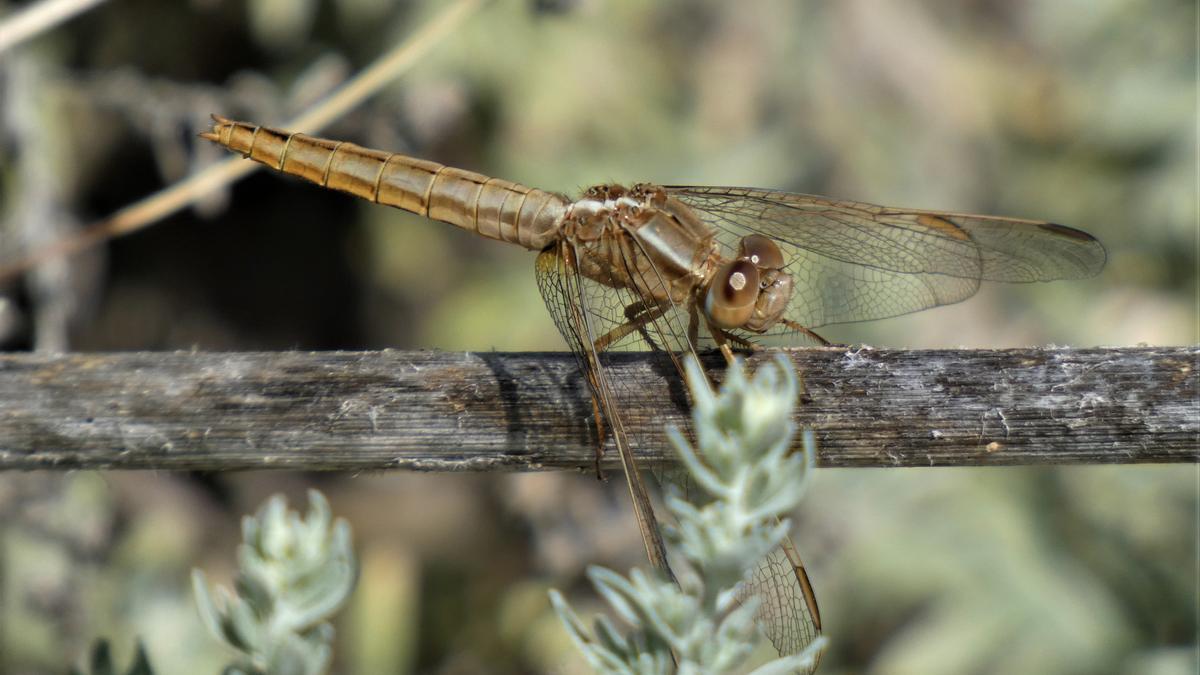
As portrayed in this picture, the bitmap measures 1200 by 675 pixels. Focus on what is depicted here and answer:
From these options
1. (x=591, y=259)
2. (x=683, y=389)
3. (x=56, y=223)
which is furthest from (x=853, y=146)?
(x=56, y=223)

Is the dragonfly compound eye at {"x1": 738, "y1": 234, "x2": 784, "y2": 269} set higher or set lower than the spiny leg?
higher

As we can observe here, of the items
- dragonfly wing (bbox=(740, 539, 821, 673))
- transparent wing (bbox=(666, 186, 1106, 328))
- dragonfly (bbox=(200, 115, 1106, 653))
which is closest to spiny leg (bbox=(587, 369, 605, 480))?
dragonfly (bbox=(200, 115, 1106, 653))

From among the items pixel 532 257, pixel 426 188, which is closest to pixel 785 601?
pixel 426 188

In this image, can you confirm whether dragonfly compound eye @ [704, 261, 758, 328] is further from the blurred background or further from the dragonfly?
the blurred background

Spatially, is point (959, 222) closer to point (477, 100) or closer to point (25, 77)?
point (477, 100)

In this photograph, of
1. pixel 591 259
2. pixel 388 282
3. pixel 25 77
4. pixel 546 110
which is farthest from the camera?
pixel 388 282

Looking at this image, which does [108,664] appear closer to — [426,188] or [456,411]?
[456,411]
